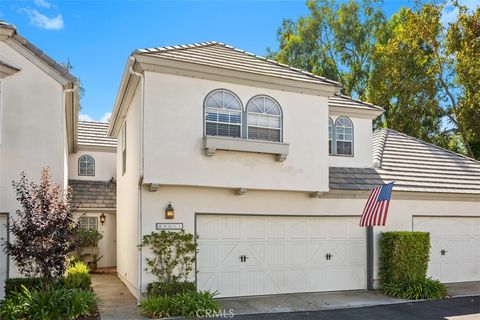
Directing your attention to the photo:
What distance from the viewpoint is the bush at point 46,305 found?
318 inches

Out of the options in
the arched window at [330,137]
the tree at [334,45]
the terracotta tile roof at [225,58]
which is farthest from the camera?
the tree at [334,45]

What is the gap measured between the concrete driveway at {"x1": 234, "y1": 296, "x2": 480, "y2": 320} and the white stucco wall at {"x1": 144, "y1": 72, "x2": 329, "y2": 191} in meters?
3.11

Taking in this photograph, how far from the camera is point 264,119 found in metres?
11.1

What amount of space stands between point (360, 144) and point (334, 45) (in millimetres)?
16843

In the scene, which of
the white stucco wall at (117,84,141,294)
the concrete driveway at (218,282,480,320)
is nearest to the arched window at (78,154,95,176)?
the white stucco wall at (117,84,141,294)

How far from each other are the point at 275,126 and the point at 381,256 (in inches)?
192

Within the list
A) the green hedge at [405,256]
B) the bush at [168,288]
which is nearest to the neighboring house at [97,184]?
the bush at [168,288]

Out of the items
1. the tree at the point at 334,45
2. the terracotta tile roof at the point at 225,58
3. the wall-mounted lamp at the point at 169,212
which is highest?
the tree at the point at 334,45

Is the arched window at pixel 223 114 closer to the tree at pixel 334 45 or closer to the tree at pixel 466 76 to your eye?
the tree at pixel 466 76

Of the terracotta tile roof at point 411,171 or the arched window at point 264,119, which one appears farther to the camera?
the terracotta tile roof at point 411,171

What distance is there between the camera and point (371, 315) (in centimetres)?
942

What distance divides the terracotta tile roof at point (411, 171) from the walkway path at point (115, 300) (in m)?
6.06

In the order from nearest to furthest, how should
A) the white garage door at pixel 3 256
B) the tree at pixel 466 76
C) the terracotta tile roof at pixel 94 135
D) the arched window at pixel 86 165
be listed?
the white garage door at pixel 3 256
the arched window at pixel 86 165
the terracotta tile roof at pixel 94 135
the tree at pixel 466 76

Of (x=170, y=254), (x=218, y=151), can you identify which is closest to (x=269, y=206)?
(x=218, y=151)
